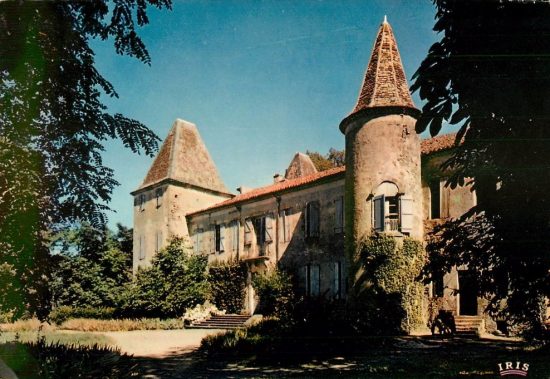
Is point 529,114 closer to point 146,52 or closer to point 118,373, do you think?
point 146,52

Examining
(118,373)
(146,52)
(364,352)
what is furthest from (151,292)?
(146,52)

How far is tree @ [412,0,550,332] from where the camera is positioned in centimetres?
560

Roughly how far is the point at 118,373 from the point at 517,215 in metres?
6.33

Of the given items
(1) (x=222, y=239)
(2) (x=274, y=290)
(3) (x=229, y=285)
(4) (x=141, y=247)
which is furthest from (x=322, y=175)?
(4) (x=141, y=247)

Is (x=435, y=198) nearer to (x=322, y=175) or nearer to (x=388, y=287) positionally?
(x=388, y=287)

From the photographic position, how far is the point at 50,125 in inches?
213

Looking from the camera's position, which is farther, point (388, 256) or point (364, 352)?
point (388, 256)

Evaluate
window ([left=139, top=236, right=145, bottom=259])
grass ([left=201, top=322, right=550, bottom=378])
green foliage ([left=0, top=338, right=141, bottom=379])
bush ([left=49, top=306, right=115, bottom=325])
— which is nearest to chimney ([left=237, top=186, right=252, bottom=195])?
window ([left=139, top=236, right=145, bottom=259])

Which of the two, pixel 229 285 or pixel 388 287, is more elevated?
pixel 388 287

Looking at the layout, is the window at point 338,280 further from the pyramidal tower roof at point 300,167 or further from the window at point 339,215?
the pyramidal tower roof at point 300,167

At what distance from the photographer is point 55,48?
5.27 metres

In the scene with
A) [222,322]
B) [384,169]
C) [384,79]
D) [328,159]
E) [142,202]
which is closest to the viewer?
[384,169]

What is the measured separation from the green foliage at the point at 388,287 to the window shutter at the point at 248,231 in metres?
8.49

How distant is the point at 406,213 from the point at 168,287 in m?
13.0
